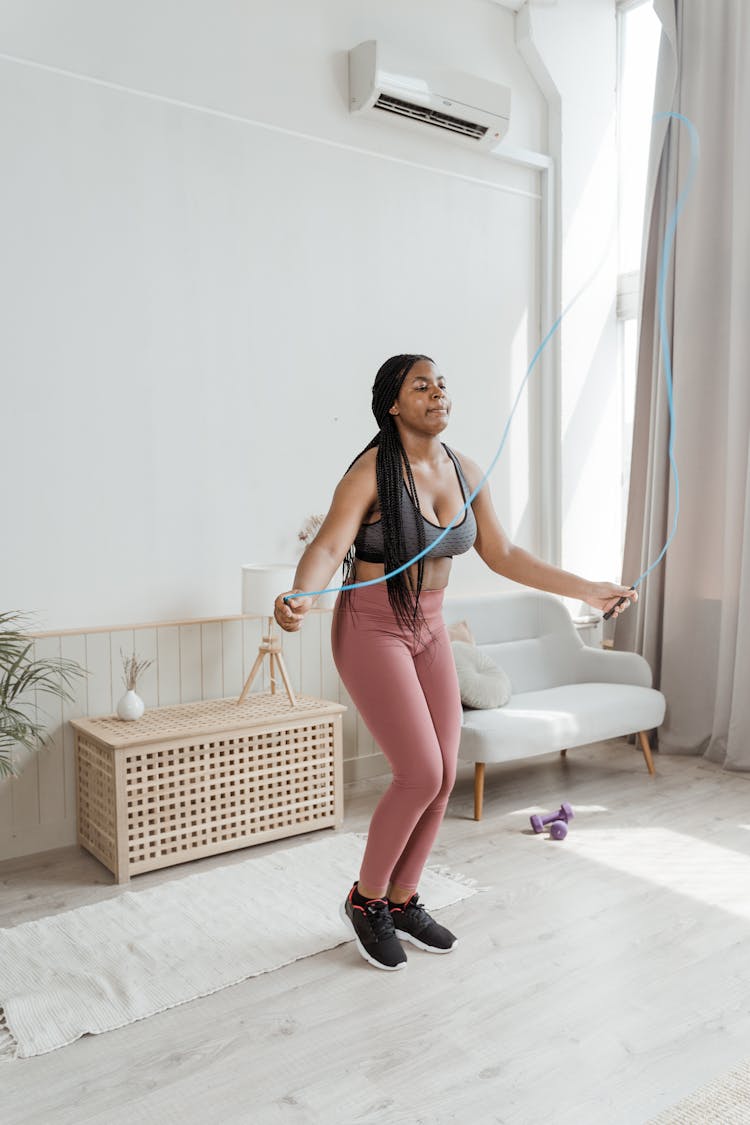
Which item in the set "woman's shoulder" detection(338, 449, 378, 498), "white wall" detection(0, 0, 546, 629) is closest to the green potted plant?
"white wall" detection(0, 0, 546, 629)

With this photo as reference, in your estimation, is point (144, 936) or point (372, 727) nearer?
point (372, 727)

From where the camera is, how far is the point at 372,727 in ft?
7.10

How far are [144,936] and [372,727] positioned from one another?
88cm

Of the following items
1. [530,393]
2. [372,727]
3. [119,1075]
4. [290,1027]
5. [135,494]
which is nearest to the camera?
[119,1075]

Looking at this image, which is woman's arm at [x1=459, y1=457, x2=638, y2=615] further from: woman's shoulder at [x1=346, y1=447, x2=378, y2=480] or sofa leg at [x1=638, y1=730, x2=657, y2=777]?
sofa leg at [x1=638, y1=730, x2=657, y2=777]

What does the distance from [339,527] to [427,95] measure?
2.56 m

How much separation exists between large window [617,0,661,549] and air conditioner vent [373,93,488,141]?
1.01m

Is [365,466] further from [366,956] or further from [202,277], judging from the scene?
[202,277]

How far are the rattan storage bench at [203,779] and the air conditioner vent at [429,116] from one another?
243 centimetres

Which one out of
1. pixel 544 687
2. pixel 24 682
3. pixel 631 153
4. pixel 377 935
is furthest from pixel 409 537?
pixel 631 153

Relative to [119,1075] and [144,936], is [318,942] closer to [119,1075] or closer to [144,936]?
[144,936]

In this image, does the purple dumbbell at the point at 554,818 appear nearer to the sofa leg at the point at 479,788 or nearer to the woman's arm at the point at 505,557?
the sofa leg at the point at 479,788

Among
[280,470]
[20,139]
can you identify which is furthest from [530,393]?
[20,139]

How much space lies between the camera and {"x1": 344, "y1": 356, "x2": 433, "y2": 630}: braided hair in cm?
214
